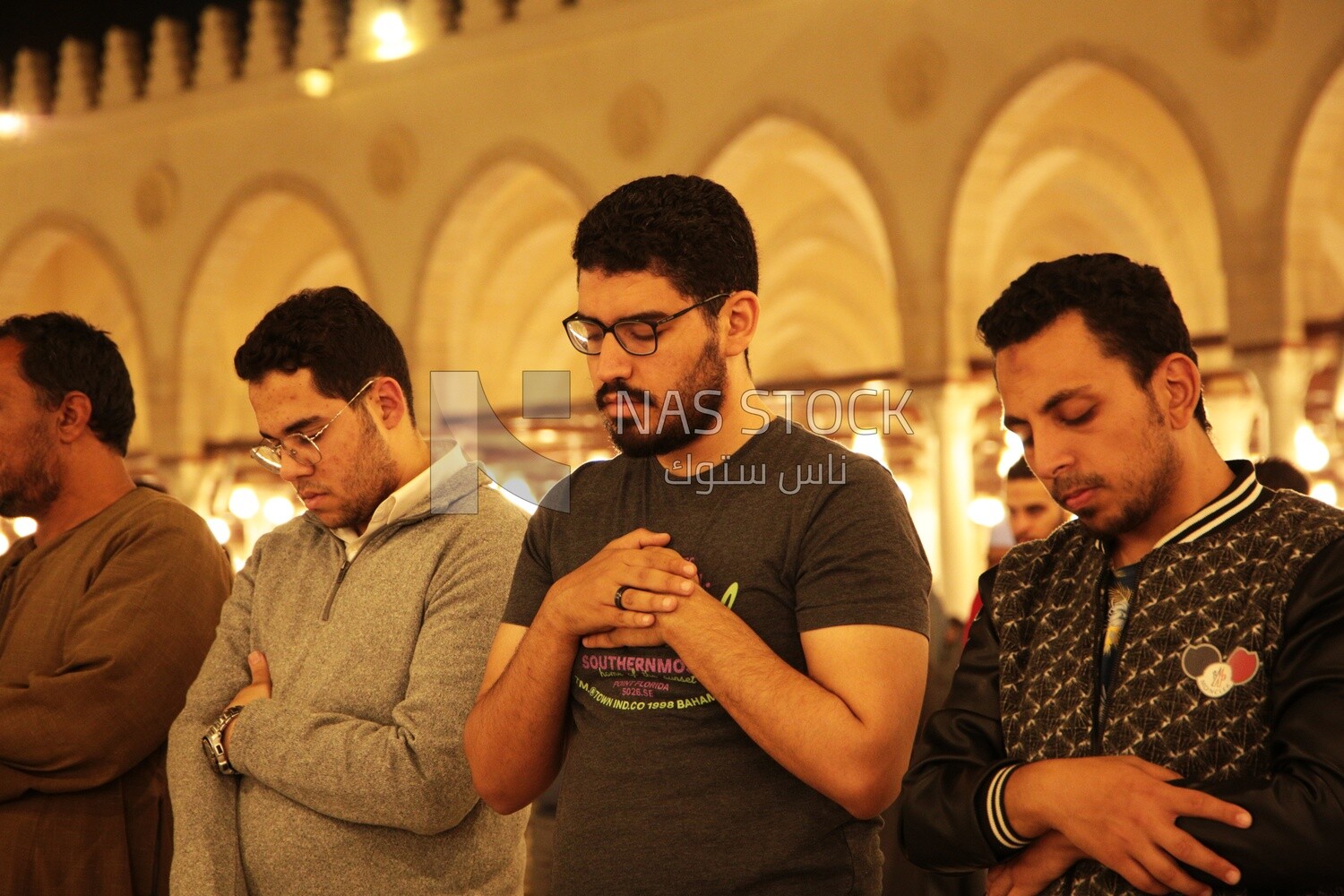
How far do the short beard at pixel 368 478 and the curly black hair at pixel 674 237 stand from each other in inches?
27.5

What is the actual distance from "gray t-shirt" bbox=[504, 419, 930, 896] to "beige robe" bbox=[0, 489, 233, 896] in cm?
111

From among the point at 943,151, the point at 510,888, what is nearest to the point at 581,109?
the point at 943,151

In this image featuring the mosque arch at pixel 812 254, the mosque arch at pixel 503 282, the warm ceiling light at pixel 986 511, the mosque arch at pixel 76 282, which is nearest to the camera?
the warm ceiling light at pixel 986 511

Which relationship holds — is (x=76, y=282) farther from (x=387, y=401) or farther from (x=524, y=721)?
(x=524, y=721)

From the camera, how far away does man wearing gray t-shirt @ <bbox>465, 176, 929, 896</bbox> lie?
1.61m

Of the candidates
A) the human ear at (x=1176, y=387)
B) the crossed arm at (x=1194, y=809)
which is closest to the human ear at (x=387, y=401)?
the crossed arm at (x=1194, y=809)

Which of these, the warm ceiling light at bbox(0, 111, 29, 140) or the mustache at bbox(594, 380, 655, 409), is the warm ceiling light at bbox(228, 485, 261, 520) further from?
the mustache at bbox(594, 380, 655, 409)

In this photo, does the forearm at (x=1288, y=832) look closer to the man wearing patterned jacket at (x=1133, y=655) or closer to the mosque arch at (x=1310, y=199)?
the man wearing patterned jacket at (x=1133, y=655)

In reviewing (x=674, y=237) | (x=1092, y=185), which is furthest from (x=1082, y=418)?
(x=1092, y=185)

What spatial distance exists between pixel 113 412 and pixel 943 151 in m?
8.20

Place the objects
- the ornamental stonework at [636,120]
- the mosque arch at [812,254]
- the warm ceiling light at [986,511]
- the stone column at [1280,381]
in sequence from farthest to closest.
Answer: the ornamental stonework at [636,120], the mosque arch at [812,254], the warm ceiling light at [986,511], the stone column at [1280,381]

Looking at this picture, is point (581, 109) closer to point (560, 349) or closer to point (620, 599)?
point (560, 349)

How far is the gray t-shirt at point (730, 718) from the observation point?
1.65 metres

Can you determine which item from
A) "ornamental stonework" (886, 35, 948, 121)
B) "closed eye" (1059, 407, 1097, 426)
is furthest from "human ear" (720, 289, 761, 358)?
"ornamental stonework" (886, 35, 948, 121)
